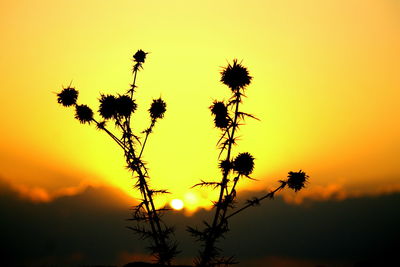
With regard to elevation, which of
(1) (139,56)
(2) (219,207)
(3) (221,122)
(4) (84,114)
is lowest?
(2) (219,207)

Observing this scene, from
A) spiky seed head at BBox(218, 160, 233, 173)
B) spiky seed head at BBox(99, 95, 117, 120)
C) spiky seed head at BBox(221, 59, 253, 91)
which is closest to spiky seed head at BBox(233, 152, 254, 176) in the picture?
spiky seed head at BBox(218, 160, 233, 173)

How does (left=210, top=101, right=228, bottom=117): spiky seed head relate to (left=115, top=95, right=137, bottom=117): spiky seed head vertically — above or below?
below

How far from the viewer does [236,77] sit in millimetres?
11766

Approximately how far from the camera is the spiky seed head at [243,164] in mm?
11633

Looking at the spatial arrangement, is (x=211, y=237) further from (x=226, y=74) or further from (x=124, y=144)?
(x=226, y=74)

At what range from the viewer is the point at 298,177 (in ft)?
39.1

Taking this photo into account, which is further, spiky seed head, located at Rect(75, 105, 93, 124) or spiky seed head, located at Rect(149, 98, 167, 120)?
spiky seed head, located at Rect(149, 98, 167, 120)

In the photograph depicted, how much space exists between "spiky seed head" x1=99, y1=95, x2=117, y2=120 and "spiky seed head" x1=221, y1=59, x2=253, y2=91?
10.9 ft

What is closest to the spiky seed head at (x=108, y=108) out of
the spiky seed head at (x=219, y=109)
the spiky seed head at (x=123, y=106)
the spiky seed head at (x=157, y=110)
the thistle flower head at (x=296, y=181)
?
the spiky seed head at (x=123, y=106)

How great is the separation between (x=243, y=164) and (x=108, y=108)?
4.32 meters

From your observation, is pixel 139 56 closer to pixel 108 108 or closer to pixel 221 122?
pixel 108 108

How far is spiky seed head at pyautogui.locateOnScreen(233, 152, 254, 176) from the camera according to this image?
38.2ft

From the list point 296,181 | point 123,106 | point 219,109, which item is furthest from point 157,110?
point 296,181

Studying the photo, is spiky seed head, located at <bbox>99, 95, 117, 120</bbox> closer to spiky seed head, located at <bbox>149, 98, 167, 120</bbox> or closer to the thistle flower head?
spiky seed head, located at <bbox>149, 98, 167, 120</bbox>
